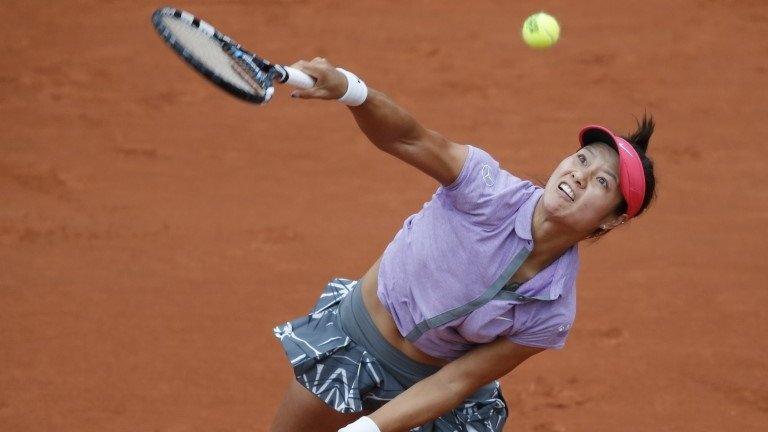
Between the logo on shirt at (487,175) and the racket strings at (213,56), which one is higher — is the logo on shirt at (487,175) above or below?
below

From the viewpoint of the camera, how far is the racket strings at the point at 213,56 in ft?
9.58

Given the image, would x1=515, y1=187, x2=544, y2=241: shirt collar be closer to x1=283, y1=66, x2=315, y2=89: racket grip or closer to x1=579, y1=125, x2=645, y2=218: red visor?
x1=579, y1=125, x2=645, y2=218: red visor

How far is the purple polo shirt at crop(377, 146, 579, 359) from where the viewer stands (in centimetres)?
312

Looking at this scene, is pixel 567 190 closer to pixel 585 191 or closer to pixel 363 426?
pixel 585 191

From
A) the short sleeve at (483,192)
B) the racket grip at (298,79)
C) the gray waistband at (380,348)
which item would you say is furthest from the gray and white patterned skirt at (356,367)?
the racket grip at (298,79)

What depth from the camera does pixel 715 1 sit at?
7.23 meters

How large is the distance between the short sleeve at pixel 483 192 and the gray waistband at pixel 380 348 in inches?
18.9

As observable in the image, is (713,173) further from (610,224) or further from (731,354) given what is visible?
(610,224)

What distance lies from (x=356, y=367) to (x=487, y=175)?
2.33ft

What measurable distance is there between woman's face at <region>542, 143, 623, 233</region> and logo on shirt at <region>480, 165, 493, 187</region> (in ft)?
0.47

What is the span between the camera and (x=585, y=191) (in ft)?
10.2

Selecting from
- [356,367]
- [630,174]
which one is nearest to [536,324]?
[630,174]

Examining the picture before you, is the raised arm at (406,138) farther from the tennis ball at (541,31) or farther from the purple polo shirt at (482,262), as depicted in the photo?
the tennis ball at (541,31)

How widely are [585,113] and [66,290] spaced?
279 centimetres
